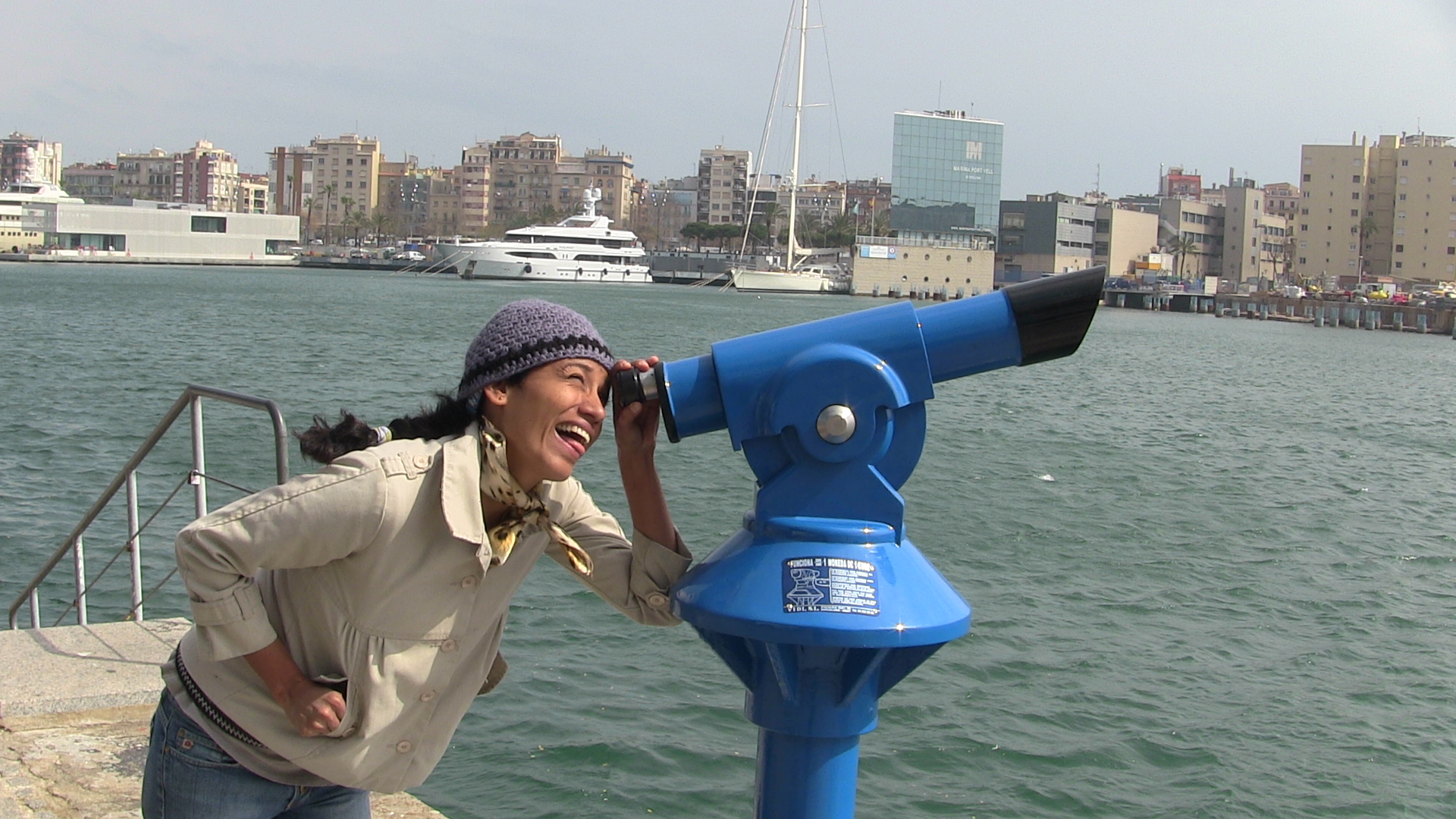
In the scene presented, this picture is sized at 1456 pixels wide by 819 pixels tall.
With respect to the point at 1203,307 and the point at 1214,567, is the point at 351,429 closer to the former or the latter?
the point at 1214,567

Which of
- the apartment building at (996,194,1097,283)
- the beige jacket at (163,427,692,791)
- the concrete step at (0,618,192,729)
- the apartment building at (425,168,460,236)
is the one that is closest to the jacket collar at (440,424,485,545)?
the beige jacket at (163,427,692,791)

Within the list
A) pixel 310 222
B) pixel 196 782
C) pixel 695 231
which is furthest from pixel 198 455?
pixel 310 222

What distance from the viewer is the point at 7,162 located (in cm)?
15812

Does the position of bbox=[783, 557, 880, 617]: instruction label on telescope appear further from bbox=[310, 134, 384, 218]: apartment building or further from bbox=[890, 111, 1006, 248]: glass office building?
bbox=[310, 134, 384, 218]: apartment building

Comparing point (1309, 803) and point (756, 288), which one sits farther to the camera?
point (756, 288)

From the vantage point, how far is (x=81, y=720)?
154 inches

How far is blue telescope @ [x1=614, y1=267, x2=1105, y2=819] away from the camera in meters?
1.80

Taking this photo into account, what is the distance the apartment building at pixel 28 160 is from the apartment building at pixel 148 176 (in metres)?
7.23

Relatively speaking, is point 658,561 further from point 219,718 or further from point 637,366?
point 219,718

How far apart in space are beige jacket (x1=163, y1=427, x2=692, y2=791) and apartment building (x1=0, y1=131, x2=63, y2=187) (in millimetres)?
152820

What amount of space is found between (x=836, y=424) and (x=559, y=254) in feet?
327

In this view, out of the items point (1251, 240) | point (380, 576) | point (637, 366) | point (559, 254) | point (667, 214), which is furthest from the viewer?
point (667, 214)

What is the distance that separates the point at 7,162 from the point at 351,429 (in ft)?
586

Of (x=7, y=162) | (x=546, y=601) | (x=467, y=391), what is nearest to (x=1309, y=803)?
(x=546, y=601)
